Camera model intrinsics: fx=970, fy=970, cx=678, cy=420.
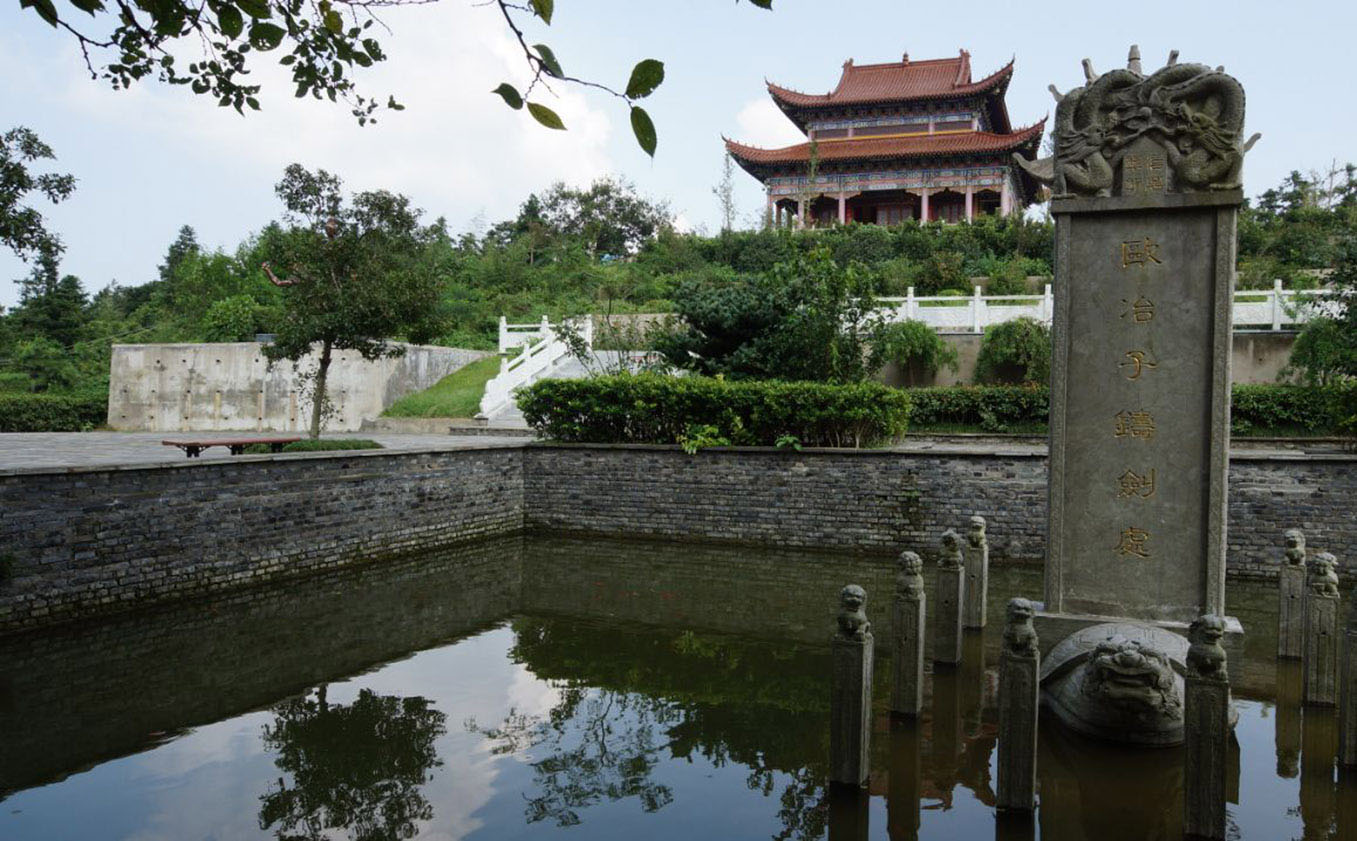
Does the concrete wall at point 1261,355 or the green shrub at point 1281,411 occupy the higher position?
the concrete wall at point 1261,355

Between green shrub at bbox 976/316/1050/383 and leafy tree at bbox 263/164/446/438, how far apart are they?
1002cm

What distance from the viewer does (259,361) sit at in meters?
20.0

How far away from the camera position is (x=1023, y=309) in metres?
18.2

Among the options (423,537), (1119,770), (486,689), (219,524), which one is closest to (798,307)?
(423,537)

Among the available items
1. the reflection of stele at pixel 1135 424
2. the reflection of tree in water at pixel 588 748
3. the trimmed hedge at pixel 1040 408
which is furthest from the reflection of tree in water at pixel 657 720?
the trimmed hedge at pixel 1040 408

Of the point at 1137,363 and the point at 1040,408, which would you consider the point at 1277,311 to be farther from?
the point at 1137,363

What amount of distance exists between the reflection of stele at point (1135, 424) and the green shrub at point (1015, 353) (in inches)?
461

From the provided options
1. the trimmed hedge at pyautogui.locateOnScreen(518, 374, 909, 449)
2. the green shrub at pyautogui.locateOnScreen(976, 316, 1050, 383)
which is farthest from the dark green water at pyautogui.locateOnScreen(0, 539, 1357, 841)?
the green shrub at pyautogui.locateOnScreen(976, 316, 1050, 383)

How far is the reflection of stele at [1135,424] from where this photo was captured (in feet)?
17.9

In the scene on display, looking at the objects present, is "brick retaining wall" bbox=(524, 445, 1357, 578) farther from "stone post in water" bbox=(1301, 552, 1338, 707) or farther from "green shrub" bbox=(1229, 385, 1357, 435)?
"green shrub" bbox=(1229, 385, 1357, 435)

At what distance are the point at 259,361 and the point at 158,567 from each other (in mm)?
12985

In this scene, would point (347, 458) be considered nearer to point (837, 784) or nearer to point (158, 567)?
point (158, 567)

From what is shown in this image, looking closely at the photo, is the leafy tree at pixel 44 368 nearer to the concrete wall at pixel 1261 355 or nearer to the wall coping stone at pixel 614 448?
the wall coping stone at pixel 614 448

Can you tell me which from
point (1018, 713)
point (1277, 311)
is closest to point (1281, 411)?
point (1277, 311)
